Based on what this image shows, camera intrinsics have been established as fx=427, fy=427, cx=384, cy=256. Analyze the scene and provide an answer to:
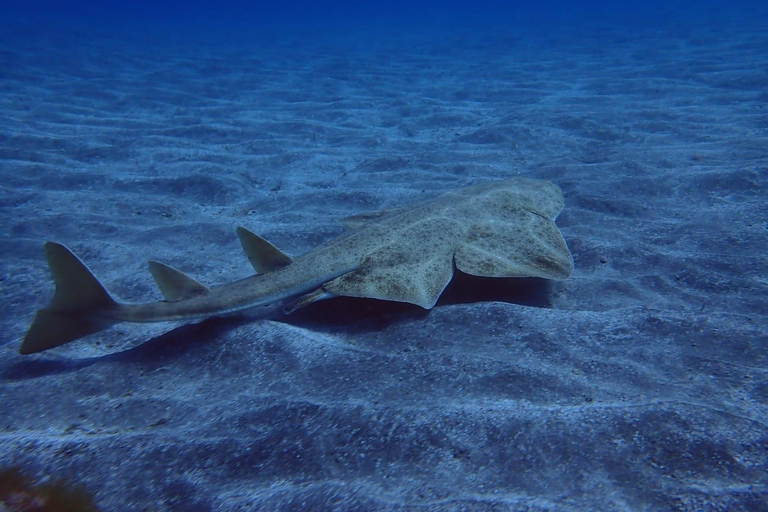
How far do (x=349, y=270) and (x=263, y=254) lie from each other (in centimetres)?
72

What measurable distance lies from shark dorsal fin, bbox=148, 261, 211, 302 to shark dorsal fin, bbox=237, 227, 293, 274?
1.42 ft

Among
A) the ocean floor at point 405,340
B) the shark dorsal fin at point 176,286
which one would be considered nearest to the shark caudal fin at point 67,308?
the ocean floor at point 405,340

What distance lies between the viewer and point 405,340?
3145 millimetres

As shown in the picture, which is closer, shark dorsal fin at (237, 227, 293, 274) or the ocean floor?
the ocean floor

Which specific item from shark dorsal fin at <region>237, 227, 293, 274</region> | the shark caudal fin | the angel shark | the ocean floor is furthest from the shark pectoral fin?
the shark caudal fin

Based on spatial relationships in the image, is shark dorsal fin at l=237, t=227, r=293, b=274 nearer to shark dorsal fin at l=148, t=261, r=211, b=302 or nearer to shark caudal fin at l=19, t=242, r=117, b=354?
shark dorsal fin at l=148, t=261, r=211, b=302

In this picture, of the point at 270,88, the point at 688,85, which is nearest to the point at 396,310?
the point at 688,85

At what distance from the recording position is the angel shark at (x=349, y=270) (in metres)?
3.11

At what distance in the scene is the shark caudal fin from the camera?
9.92ft

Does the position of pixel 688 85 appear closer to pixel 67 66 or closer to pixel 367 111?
pixel 367 111

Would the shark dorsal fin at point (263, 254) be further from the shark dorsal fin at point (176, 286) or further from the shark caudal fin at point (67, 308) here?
the shark caudal fin at point (67, 308)

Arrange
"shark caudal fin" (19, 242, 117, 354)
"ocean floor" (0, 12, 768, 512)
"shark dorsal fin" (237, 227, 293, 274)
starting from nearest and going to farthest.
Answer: "ocean floor" (0, 12, 768, 512) < "shark caudal fin" (19, 242, 117, 354) < "shark dorsal fin" (237, 227, 293, 274)

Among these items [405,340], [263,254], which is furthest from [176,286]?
[405,340]

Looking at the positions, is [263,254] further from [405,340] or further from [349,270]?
[405,340]
